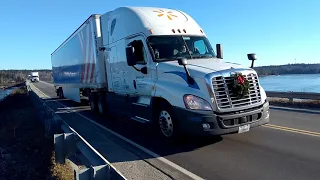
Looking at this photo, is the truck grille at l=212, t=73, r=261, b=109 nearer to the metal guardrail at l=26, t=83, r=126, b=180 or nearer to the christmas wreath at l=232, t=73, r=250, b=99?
the christmas wreath at l=232, t=73, r=250, b=99

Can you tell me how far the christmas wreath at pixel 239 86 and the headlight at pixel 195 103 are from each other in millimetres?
688

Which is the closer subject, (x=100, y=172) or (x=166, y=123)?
(x=100, y=172)

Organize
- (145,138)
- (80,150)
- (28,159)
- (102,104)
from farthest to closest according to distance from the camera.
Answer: (102,104)
(145,138)
(28,159)
(80,150)

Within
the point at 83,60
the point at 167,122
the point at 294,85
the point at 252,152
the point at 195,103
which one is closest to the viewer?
the point at 252,152

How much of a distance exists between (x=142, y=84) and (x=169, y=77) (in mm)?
1370

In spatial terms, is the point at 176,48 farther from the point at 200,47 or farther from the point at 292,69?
the point at 292,69

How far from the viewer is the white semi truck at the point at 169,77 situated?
6176mm

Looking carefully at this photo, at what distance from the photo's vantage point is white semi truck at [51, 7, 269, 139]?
20.3 feet

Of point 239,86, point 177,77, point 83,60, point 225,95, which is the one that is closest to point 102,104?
point 83,60

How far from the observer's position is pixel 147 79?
25.7 feet

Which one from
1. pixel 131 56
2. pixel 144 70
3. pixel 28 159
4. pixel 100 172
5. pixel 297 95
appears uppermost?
pixel 131 56

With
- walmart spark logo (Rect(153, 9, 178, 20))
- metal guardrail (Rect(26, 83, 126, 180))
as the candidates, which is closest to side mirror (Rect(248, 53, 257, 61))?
walmart spark logo (Rect(153, 9, 178, 20))

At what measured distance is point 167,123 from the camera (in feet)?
22.8

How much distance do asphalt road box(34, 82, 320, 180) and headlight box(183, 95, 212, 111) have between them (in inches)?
38.0
